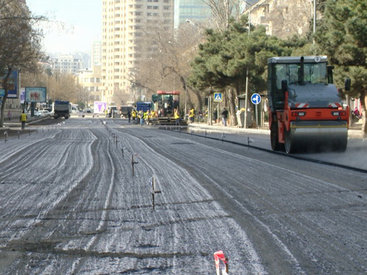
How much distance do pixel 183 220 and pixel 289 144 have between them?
1364 centimetres

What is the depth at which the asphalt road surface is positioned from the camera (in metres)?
7.07

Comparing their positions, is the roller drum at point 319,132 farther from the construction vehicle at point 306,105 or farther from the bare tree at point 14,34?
the bare tree at point 14,34

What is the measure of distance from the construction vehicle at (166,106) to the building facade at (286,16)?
11508 millimetres

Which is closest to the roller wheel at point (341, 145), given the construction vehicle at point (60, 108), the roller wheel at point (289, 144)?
the roller wheel at point (289, 144)

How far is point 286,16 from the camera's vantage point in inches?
3583

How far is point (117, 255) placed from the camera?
7453 mm

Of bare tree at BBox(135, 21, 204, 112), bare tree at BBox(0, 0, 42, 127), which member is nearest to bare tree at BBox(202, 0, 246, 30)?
bare tree at BBox(135, 21, 204, 112)

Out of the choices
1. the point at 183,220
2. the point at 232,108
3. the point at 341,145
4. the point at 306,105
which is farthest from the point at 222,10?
the point at 183,220

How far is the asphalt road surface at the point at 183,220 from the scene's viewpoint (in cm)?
707

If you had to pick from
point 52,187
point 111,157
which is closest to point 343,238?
point 52,187

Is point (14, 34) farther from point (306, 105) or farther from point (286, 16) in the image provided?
point (286, 16)

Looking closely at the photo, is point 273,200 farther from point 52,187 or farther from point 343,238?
point 52,187

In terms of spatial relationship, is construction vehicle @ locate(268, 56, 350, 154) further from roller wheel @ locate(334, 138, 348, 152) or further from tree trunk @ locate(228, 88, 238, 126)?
tree trunk @ locate(228, 88, 238, 126)

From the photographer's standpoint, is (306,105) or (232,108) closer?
(306,105)
